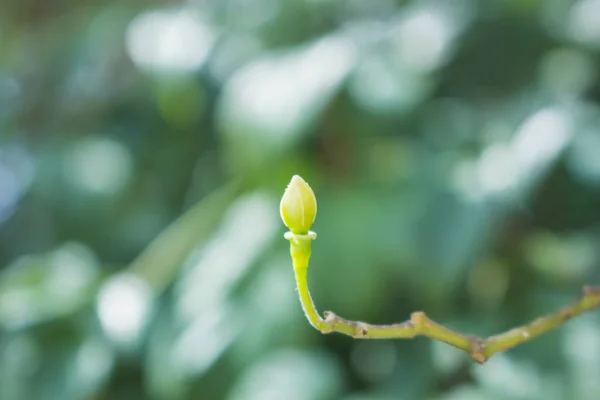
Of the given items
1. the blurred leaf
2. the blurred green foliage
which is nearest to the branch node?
the blurred green foliage

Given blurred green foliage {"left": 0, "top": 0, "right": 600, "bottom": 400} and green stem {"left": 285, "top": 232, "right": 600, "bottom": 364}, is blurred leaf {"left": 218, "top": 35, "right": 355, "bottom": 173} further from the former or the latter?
green stem {"left": 285, "top": 232, "right": 600, "bottom": 364}

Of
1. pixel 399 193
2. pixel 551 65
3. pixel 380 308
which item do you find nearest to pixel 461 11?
pixel 551 65

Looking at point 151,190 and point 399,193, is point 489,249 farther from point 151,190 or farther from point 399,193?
point 151,190

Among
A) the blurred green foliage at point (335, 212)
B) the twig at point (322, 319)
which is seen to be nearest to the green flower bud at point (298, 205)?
the twig at point (322, 319)

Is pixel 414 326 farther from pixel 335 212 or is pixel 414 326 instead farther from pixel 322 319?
pixel 335 212

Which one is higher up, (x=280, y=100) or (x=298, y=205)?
(x=298, y=205)

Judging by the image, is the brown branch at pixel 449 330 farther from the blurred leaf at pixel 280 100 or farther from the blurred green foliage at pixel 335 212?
the blurred leaf at pixel 280 100

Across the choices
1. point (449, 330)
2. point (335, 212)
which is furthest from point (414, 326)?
point (335, 212)
